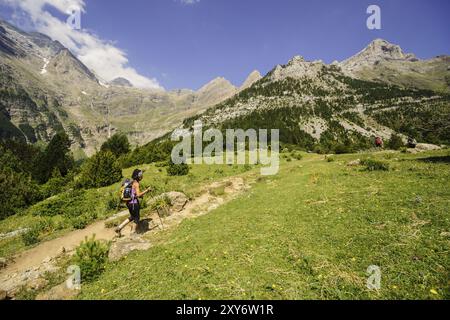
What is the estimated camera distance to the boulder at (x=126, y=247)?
1255cm

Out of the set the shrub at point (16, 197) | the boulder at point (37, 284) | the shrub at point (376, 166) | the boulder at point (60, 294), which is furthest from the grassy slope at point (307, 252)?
the shrub at point (16, 197)

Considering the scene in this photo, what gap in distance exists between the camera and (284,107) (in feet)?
639

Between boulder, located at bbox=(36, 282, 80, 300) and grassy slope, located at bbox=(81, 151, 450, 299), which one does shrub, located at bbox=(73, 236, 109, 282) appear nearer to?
grassy slope, located at bbox=(81, 151, 450, 299)

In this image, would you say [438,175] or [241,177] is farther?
[241,177]

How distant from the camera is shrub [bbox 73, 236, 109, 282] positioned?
10.4 metres

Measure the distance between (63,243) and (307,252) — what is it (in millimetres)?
14952

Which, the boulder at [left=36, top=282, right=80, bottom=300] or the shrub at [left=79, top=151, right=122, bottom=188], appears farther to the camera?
the shrub at [left=79, top=151, right=122, bottom=188]

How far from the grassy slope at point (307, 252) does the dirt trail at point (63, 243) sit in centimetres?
290

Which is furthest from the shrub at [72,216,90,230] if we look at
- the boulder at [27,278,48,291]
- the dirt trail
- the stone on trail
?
the stone on trail

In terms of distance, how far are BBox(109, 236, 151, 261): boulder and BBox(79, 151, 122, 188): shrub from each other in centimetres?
2204

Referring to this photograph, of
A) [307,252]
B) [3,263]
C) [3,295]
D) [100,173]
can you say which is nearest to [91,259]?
[3,295]

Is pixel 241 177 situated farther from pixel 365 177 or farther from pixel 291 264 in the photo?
pixel 291 264
